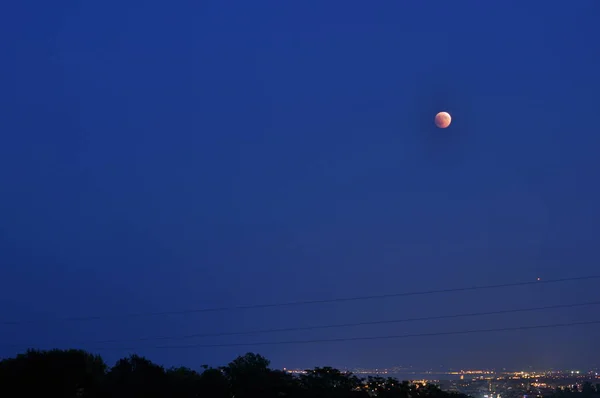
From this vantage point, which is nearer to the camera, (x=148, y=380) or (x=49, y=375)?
(x=49, y=375)

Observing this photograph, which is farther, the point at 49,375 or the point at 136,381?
the point at 136,381

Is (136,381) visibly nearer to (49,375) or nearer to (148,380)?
(148,380)

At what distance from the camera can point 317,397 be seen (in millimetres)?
47656

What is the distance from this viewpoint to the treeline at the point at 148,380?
38.6m

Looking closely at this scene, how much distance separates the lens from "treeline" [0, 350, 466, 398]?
127 feet

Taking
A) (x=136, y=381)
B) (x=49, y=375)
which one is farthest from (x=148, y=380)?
(x=49, y=375)

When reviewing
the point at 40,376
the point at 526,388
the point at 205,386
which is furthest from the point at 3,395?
the point at 526,388

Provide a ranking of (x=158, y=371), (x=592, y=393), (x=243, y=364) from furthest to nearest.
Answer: (x=592, y=393)
(x=243, y=364)
(x=158, y=371)

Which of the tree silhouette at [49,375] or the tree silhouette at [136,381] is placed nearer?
the tree silhouette at [49,375]

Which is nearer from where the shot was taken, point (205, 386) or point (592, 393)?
point (205, 386)

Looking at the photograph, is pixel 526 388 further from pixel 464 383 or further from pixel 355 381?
pixel 355 381

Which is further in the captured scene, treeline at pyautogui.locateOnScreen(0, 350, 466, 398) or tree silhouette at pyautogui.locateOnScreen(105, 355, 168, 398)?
tree silhouette at pyautogui.locateOnScreen(105, 355, 168, 398)

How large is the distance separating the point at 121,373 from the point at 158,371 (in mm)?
2299

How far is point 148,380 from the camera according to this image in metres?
41.8
